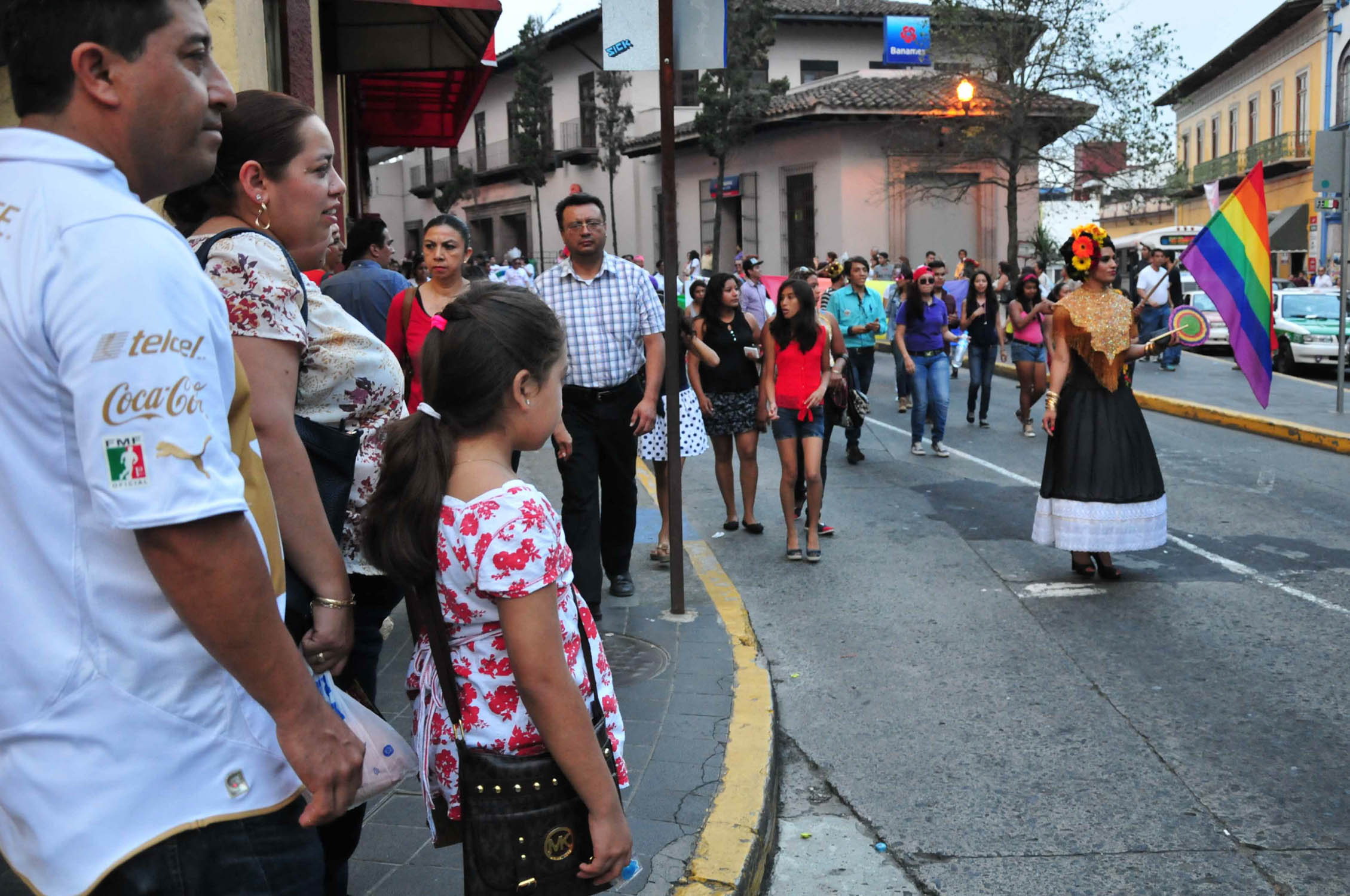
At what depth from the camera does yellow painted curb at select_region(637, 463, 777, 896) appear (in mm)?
3506

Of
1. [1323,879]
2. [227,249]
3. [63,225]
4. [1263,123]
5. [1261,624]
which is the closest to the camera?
[63,225]

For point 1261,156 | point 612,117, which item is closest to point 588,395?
point 612,117

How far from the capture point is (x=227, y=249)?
7.63 feet

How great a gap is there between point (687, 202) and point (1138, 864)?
35124mm

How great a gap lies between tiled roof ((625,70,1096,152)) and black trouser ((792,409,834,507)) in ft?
71.4

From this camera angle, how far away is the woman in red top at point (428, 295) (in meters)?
5.95

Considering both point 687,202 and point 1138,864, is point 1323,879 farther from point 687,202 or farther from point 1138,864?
point 687,202

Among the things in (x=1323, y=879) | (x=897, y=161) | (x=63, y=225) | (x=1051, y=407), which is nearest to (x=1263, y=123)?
(x=897, y=161)

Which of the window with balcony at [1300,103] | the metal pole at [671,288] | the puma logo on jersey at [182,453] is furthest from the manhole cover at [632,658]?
the window with balcony at [1300,103]

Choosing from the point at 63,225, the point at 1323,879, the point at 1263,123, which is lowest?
the point at 1323,879

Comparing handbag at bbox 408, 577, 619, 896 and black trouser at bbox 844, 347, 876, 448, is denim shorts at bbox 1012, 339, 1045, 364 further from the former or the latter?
handbag at bbox 408, 577, 619, 896

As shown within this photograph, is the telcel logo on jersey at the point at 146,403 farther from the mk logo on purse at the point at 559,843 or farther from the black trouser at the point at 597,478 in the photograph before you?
the black trouser at the point at 597,478

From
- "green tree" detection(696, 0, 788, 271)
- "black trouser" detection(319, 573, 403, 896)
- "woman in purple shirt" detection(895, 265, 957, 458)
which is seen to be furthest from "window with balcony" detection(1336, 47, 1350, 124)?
"black trouser" detection(319, 573, 403, 896)

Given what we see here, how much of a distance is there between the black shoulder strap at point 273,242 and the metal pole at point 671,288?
3464 millimetres
